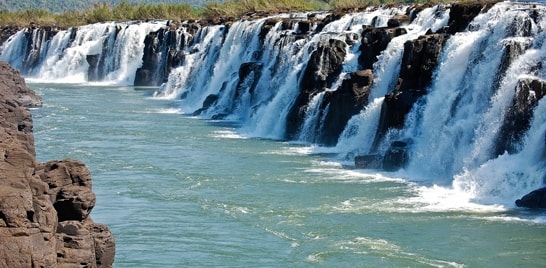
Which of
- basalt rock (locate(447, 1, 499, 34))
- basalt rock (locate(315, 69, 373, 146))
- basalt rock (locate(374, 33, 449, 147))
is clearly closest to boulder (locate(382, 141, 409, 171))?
basalt rock (locate(374, 33, 449, 147))

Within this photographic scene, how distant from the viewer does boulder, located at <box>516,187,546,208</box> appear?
21.4 meters

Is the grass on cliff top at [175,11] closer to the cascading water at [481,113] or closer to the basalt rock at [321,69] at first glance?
the basalt rock at [321,69]

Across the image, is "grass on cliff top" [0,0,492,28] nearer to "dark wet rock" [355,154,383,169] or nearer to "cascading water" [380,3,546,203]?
"cascading water" [380,3,546,203]

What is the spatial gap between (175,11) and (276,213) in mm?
64930

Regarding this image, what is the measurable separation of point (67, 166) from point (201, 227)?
6397 mm

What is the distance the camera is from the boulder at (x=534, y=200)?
70.2 feet

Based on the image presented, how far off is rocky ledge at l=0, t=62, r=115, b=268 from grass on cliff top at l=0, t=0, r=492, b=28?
46990mm

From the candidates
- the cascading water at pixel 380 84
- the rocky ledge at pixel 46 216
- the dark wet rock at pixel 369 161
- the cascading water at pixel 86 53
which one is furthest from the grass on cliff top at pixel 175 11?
the rocky ledge at pixel 46 216

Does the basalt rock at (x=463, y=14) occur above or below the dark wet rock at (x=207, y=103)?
above

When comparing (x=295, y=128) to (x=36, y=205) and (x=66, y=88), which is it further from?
(x=66, y=88)

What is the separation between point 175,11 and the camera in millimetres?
85188

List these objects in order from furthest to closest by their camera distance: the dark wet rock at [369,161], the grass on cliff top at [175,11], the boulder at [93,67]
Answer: the boulder at [93,67] → the grass on cliff top at [175,11] → the dark wet rock at [369,161]

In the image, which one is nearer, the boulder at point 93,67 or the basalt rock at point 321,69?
the basalt rock at point 321,69

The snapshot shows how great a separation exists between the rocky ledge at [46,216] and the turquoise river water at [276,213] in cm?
330
